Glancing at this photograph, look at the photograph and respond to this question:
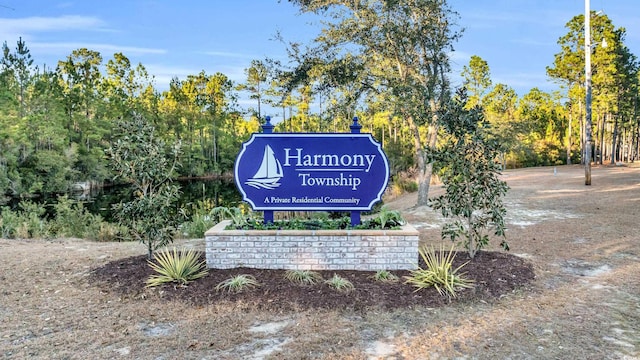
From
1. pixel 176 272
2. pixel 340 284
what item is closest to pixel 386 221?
pixel 340 284

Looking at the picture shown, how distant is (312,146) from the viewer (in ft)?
19.3

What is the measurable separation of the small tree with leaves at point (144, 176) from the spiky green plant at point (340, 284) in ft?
7.88

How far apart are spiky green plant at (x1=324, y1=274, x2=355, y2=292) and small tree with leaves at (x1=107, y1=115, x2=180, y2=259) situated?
2400 mm

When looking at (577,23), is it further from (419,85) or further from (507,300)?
(507,300)

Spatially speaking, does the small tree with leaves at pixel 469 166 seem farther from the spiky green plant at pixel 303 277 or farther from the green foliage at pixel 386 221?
the spiky green plant at pixel 303 277

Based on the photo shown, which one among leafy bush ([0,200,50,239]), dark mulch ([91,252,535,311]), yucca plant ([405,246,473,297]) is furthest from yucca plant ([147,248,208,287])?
leafy bush ([0,200,50,239])

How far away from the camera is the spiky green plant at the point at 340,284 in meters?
4.75

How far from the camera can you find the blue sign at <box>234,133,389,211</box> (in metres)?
5.88

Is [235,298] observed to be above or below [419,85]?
below

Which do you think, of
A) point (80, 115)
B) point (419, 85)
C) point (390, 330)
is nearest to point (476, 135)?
point (390, 330)

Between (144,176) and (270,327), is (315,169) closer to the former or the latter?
(144,176)

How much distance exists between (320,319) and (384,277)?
1295 mm

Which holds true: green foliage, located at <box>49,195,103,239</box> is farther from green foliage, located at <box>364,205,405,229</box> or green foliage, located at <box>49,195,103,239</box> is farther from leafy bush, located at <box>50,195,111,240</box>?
green foliage, located at <box>364,205,405,229</box>

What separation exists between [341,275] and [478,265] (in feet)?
6.07
